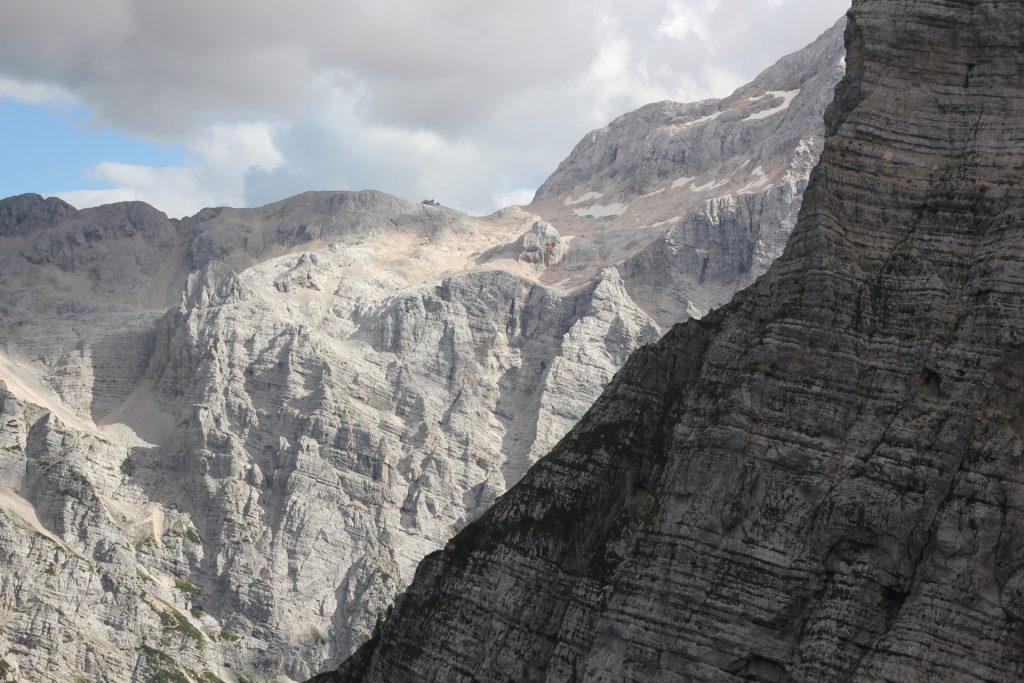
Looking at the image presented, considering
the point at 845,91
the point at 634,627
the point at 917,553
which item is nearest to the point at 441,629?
the point at 634,627

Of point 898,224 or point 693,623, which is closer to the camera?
point 693,623

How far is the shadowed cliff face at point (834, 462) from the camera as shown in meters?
73.0

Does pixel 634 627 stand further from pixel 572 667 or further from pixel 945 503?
pixel 945 503

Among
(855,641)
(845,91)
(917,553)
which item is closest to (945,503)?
(917,553)

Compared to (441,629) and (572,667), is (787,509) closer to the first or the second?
(572,667)

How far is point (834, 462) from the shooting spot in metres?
78.8

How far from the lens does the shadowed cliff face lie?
73.0m

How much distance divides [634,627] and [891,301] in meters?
21.8

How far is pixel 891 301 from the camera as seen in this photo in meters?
83.1

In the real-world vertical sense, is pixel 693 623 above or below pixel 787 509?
below

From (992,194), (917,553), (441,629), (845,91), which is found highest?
(845,91)

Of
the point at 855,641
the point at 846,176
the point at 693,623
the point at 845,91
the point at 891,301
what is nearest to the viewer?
the point at 855,641

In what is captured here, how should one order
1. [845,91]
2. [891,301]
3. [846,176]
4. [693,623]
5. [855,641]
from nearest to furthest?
[855,641] → [693,623] → [891,301] → [846,176] → [845,91]

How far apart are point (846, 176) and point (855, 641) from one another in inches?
1119
